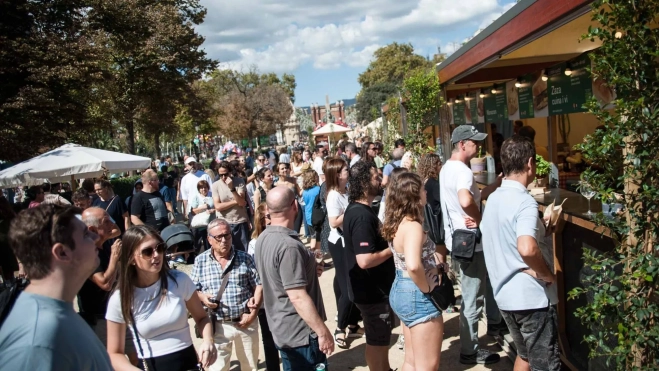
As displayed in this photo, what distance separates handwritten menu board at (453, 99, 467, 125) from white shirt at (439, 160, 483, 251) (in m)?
9.57

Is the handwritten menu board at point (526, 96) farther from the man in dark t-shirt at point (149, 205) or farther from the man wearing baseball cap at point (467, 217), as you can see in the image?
the man in dark t-shirt at point (149, 205)

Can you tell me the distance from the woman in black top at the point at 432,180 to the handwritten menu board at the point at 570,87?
2386mm

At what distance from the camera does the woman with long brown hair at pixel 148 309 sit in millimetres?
3221

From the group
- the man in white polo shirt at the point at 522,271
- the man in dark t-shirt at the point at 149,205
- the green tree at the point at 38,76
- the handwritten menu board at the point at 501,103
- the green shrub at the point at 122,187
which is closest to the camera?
the man in white polo shirt at the point at 522,271

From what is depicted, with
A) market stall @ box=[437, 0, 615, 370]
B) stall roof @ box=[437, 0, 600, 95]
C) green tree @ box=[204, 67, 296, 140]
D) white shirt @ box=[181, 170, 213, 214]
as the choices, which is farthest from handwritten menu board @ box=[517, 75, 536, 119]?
green tree @ box=[204, 67, 296, 140]

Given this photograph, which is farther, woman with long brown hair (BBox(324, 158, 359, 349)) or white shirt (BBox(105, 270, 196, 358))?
woman with long brown hair (BBox(324, 158, 359, 349))

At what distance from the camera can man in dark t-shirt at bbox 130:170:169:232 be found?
800cm

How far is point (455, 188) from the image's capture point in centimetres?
464

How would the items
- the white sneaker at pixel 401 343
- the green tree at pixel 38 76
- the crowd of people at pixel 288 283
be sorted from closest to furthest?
1. the crowd of people at pixel 288 283
2. the white sneaker at pixel 401 343
3. the green tree at pixel 38 76

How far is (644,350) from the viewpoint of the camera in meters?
2.61

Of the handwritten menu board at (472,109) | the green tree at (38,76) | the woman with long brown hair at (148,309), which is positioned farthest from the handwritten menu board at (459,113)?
the green tree at (38,76)

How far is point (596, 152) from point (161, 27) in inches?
1057

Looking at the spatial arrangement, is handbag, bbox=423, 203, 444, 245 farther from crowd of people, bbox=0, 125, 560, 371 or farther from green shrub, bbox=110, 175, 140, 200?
green shrub, bbox=110, 175, 140, 200

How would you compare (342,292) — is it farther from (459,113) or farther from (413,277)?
(459,113)
